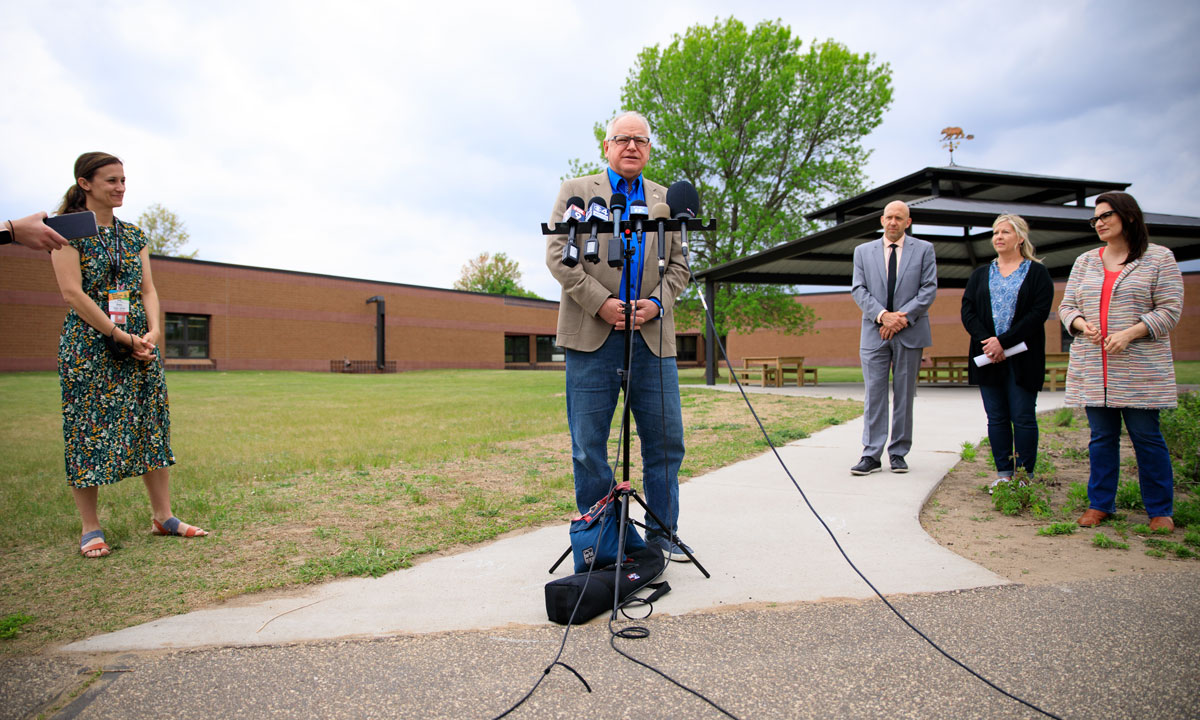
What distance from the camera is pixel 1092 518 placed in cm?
357

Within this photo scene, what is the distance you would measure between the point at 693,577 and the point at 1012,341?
2954mm

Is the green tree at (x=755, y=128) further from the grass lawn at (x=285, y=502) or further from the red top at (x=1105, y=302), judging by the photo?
the red top at (x=1105, y=302)

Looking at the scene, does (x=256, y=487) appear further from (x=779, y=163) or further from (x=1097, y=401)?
(x=779, y=163)

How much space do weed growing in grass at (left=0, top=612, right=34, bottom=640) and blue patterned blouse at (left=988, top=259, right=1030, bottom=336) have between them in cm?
544

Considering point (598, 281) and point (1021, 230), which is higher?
point (1021, 230)

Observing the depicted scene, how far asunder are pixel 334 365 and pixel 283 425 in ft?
89.4

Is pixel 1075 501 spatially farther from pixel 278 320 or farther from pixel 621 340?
pixel 278 320

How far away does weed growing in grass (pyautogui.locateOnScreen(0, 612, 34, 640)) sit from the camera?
2.35 m

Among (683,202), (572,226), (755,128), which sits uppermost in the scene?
(755,128)

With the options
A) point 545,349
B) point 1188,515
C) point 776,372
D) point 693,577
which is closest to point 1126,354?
point 1188,515

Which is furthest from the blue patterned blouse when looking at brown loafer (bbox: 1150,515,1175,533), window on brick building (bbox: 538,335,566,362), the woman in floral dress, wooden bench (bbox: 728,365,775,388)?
window on brick building (bbox: 538,335,566,362)

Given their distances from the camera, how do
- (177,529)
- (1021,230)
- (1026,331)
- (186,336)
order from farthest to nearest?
(186,336)
(1021,230)
(1026,331)
(177,529)

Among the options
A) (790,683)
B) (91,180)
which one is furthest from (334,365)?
(790,683)

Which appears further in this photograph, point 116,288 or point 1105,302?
point 1105,302
